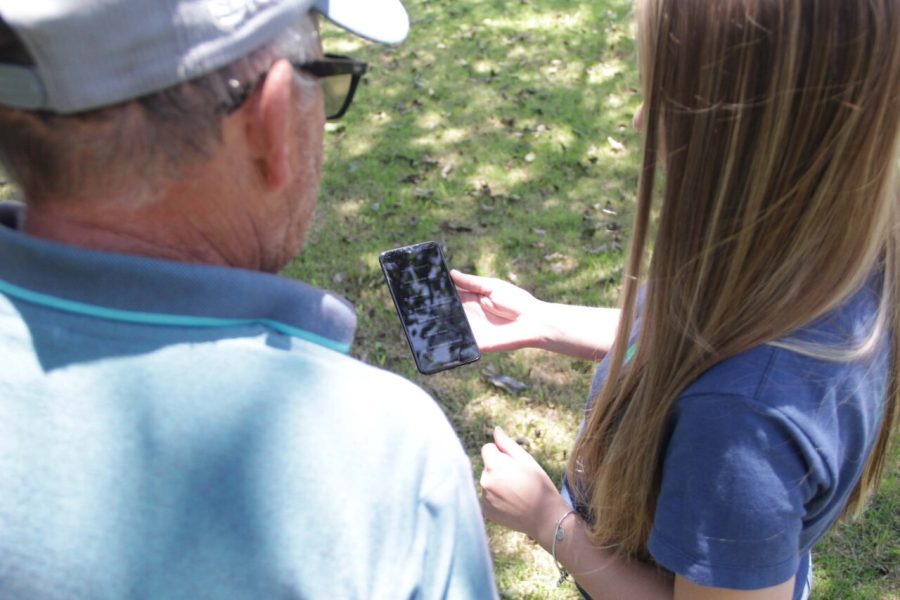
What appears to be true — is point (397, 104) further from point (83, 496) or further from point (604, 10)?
point (83, 496)

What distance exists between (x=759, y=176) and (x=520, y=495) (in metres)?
0.95

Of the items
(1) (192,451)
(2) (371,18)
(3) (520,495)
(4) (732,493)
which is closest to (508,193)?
(3) (520,495)

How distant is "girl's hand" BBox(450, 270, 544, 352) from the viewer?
7.30 feet

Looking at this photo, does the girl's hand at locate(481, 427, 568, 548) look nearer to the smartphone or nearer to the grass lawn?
the smartphone

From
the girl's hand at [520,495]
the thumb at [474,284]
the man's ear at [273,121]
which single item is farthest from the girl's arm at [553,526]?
the man's ear at [273,121]

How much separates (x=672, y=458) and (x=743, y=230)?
385 mm

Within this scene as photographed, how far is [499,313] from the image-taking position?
91.0 inches

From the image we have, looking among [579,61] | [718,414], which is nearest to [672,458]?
[718,414]

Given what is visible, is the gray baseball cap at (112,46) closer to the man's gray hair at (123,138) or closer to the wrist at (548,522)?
the man's gray hair at (123,138)

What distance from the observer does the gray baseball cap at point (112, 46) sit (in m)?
0.90

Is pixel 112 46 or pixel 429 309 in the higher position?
pixel 112 46

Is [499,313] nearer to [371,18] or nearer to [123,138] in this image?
[371,18]

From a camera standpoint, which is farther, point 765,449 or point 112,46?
point 765,449

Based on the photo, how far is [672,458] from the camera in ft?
4.31
